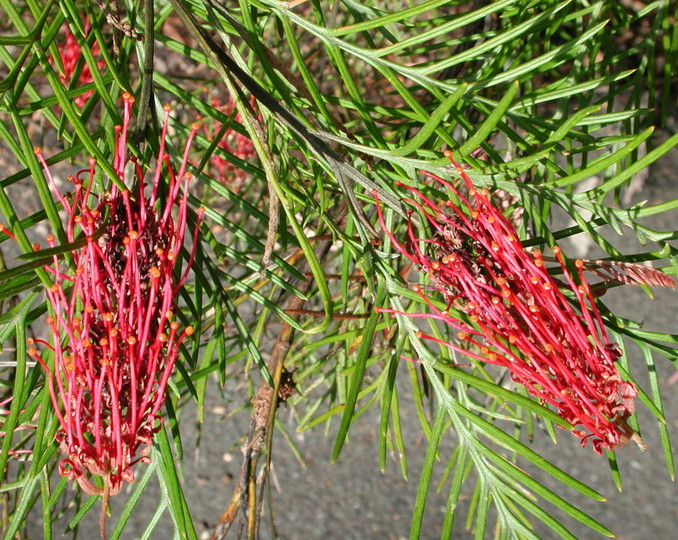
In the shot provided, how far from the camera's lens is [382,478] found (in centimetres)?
107

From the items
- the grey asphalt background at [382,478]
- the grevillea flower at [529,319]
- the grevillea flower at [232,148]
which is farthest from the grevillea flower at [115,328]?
the grey asphalt background at [382,478]

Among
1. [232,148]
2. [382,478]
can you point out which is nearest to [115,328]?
[232,148]

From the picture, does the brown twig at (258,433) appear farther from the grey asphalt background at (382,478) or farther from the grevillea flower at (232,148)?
the grey asphalt background at (382,478)

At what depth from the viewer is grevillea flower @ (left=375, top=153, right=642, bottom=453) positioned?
256mm

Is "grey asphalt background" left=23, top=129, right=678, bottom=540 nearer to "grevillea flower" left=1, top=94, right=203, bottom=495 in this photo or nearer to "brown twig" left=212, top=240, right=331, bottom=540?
"brown twig" left=212, top=240, right=331, bottom=540

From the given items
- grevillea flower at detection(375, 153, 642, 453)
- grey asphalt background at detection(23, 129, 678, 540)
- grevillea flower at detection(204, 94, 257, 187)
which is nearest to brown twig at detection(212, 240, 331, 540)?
grevillea flower at detection(375, 153, 642, 453)

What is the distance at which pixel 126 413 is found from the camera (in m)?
0.26

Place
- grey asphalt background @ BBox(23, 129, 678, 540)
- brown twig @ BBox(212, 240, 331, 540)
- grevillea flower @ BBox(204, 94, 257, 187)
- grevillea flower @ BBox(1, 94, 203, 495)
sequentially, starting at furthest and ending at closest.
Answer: grey asphalt background @ BBox(23, 129, 678, 540) → grevillea flower @ BBox(204, 94, 257, 187) → brown twig @ BBox(212, 240, 331, 540) → grevillea flower @ BBox(1, 94, 203, 495)

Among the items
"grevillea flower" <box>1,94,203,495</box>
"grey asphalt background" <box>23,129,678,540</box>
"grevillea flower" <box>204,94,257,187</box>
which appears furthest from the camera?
"grey asphalt background" <box>23,129,678,540</box>

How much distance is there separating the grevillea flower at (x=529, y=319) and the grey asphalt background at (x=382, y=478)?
0.79m

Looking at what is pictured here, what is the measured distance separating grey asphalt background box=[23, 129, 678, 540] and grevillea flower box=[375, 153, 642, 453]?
0.79m

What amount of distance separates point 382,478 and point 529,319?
2.89 ft

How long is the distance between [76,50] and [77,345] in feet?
2.10

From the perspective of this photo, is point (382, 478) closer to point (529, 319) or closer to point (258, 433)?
point (258, 433)
